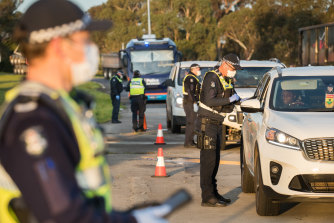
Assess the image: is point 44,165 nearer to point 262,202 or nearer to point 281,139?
point 281,139

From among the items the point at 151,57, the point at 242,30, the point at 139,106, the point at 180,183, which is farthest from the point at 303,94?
the point at 242,30

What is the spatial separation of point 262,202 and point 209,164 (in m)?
1.12

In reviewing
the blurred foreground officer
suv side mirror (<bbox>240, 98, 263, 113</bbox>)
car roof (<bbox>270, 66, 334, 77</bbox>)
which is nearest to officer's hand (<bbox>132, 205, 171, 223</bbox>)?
the blurred foreground officer

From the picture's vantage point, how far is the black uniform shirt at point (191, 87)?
16.5 meters

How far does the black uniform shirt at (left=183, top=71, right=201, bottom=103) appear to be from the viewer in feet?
54.0

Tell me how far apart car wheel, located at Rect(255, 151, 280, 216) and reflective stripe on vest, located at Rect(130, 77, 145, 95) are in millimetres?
12999

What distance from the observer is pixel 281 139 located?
8430mm

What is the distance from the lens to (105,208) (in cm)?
260

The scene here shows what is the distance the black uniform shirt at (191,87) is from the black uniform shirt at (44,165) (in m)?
14.1

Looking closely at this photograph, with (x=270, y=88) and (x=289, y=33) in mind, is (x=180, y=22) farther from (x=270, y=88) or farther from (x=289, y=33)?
(x=270, y=88)

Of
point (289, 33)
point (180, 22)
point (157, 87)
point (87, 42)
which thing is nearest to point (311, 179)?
point (87, 42)

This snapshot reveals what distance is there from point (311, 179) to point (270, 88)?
1.81m

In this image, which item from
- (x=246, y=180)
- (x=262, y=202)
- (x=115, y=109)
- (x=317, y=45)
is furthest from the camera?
(x=317, y=45)

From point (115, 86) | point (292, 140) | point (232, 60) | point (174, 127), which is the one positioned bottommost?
point (174, 127)
